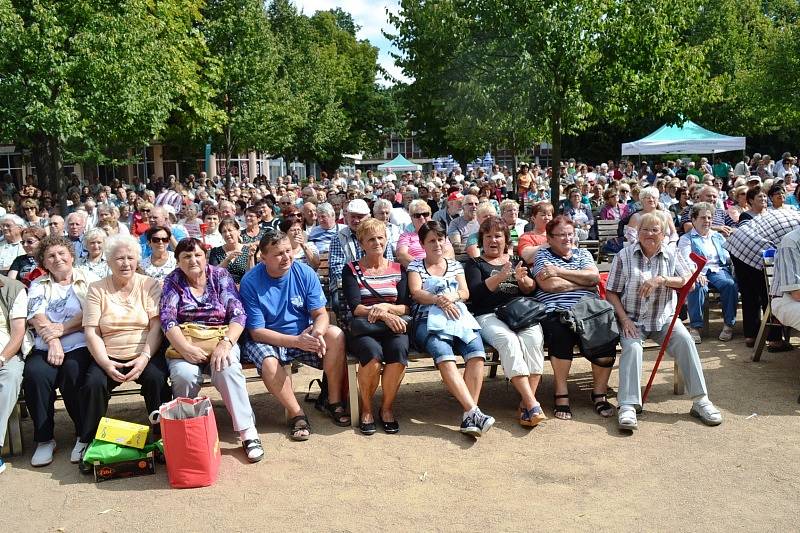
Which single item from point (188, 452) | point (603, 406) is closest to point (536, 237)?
point (603, 406)

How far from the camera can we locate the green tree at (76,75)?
13781 mm

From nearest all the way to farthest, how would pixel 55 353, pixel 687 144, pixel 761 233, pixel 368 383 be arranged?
1. pixel 55 353
2. pixel 368 383
3. pixel 761 233
4. pixel 687 144

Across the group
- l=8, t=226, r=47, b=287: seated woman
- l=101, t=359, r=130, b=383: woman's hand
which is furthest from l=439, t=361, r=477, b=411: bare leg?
l=8, t=226, r=47, b=287: seated woman

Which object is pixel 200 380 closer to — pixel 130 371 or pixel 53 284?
pixel 130 371

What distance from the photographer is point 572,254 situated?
5.66 m

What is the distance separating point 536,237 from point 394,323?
6.69 ft

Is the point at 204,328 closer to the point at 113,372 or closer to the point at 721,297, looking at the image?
the point at 113,372

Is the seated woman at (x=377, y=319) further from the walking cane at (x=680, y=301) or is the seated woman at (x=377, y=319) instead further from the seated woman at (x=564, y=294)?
the walking cane at (x=680, y=301)

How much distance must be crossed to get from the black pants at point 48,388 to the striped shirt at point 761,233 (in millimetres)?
5584

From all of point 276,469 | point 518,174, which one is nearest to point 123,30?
point 518,174

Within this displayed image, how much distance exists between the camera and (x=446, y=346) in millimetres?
5145

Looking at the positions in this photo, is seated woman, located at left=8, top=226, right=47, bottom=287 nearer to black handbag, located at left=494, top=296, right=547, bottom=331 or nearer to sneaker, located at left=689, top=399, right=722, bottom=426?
black handbag, located at left=494, top=296, right=547, bottom=331

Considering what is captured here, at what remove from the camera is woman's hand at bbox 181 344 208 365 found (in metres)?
4.86

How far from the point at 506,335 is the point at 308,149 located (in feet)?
119
